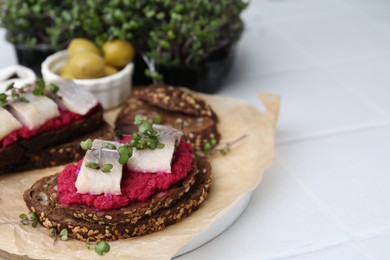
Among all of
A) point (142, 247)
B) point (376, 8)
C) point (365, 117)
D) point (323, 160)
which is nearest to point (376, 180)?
point (323, 160)

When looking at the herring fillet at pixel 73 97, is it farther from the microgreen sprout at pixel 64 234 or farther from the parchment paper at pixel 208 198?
the microgreen sprout at pixel 64 234

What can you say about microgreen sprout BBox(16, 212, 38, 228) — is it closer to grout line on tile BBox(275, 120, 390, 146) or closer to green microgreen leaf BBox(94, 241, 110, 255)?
green microgreen leaf BBox(94, 241, 110, 255)

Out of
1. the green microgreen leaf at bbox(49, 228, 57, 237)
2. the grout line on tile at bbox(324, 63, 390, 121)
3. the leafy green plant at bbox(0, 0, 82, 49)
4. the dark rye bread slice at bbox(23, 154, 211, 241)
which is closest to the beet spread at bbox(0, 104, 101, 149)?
the dark rye bread slice at bbox(23, 154, 211, 241)

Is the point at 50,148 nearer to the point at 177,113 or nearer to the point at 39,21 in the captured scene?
the point at 177,113

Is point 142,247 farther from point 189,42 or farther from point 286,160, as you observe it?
point 189,42

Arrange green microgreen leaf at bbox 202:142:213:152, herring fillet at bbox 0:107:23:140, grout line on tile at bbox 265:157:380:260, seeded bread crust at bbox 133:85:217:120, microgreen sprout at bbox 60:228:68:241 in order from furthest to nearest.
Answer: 1. seeded bread crust at bbox 133:85:217:120
2. green microgreen leaf at bbox 202:142:213:152
3. herring fillet at bbox 0:107:23:140
4. grout line on tile at bbox 265:157:380:260
5. microgreen sprout at bbox 60:228:68:241

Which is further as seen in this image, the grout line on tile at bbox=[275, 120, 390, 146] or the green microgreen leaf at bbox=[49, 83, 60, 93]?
the grout line on tile at bbox=[275, 120, 390, 146]
